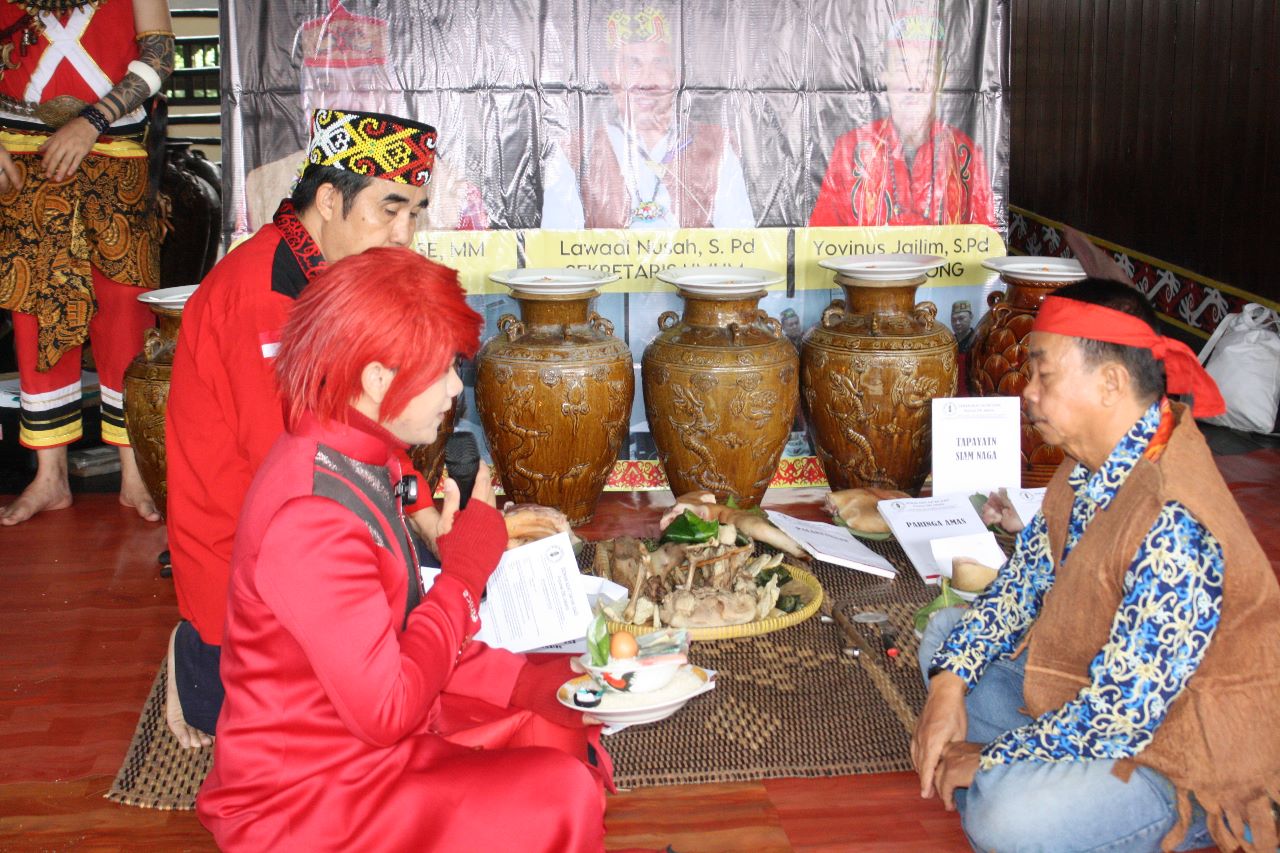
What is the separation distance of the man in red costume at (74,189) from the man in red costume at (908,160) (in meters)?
2.27

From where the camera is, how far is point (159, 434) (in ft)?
11.5

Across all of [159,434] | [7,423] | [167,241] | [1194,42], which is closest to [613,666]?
[159,434]

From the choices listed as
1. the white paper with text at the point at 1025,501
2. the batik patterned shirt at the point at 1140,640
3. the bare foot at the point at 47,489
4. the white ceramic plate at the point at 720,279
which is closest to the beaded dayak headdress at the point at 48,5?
the bare foot at the point at 47,489

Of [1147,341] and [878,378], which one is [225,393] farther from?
[878,378]

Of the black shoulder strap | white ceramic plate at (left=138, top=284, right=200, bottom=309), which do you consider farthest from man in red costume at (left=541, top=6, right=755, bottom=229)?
the black shoulder strap

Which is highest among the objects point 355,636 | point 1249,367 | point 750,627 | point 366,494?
point 366,494

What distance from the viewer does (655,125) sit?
4.15 meters

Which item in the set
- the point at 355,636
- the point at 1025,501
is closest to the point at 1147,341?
the point at 355,636

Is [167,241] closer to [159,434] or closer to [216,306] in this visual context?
[159,434]

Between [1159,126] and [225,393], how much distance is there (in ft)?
19.1

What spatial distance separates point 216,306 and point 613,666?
1015mm

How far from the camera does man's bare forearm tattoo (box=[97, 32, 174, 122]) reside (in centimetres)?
368

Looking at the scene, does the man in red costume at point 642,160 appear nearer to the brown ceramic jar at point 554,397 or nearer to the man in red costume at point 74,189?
the brown ceramic jar at point 554,397

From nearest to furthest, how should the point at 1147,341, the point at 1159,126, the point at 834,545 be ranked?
1. the point at 1147,341
2. the point at 834,545
3. the point at 1159,126
